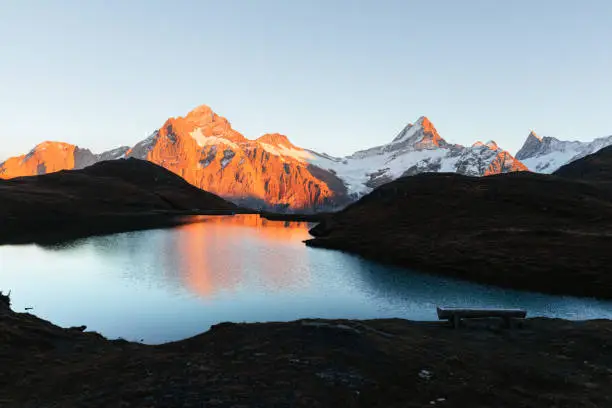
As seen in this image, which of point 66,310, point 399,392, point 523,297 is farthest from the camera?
point 523,297

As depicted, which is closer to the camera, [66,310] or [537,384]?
[537,384]

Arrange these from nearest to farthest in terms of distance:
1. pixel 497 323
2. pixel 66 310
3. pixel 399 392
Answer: pixel 399 392 → pixel 497 323 → pixel 66 310

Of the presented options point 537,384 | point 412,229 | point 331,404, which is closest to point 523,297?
point 537,384

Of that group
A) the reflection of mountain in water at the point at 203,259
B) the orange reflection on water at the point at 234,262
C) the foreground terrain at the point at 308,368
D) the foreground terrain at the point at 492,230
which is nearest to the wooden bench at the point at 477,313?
the foreground terrain at the point at 308,368

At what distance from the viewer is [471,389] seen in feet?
63.0

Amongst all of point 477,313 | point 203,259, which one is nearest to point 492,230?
point 203,259

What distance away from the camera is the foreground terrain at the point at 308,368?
17781mm

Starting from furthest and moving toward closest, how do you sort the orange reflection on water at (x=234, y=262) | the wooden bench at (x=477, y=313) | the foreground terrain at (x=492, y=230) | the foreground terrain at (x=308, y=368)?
the foreground terrain at (x=492, y=230) < the orange reflection on water at (x=234, y=262) < the wooden bench at (x=477, y=313) < the foreground terrain at (x=308, y=368)

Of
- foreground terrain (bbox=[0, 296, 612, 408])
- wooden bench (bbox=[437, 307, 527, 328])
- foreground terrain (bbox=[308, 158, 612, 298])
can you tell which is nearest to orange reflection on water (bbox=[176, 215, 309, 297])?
foreground terrain (bbox=[308, 158, 612, 298])

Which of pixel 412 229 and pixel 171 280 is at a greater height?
pixel 412 229

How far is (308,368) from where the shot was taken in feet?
68.0

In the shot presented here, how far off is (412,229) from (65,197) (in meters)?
167

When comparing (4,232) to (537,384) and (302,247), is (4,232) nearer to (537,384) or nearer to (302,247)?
(302,247)

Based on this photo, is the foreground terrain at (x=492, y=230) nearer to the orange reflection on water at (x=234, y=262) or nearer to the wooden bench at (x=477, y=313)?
the orange reflection on water at (x=234, y=262)
